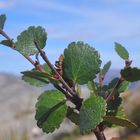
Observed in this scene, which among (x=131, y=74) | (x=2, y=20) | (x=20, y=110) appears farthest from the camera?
(x=20, y=110)

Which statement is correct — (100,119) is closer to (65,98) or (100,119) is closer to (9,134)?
(65,98)

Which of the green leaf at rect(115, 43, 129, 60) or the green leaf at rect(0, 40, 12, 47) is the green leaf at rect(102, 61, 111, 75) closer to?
the green leaf at rect(115, 43, 129, 60)

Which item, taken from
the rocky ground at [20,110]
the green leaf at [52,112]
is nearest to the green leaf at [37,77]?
the green leaf at [52,112]

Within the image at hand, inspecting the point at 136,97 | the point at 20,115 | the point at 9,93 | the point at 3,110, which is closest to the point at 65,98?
the point at 136,97

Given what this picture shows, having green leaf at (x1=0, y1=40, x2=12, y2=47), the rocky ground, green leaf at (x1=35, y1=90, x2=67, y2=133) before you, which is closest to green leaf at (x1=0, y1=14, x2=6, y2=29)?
green leaf at (x1=0, y1=40, x2=12, y2=47)

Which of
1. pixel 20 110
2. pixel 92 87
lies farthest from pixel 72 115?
pixel 20 110

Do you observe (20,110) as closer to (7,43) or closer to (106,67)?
(106,67)

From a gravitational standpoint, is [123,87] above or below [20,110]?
below
